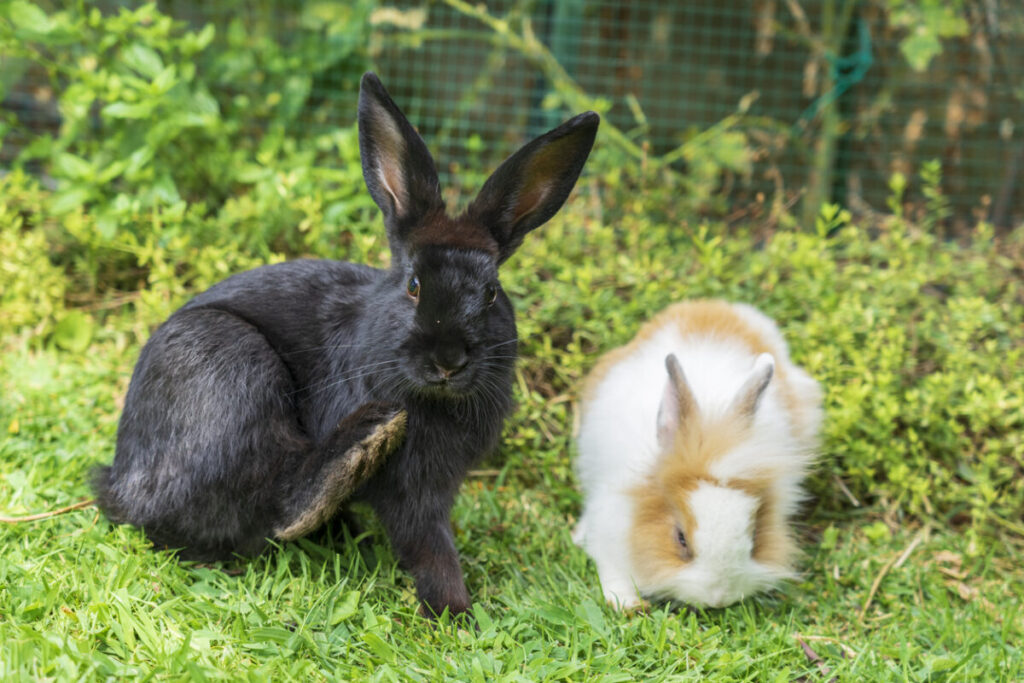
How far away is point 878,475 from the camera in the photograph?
13.3ft

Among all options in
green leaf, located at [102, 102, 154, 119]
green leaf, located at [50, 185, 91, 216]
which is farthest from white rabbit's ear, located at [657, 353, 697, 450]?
green leaf, located at [50, 185, 91, 216]

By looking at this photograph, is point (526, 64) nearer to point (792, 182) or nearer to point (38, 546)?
point (792, 182)

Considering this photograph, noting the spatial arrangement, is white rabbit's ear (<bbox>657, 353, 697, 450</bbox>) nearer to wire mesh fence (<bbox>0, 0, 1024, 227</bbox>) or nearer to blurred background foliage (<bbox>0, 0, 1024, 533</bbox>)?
blurred background foliage (<bbox>0, 0, 1024, 533</bbox>)

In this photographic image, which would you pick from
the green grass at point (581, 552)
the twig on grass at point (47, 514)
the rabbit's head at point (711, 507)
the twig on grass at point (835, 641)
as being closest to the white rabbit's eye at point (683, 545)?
the rabbit's head at point (711, 507)

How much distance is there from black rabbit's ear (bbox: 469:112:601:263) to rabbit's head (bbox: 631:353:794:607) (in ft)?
2.54

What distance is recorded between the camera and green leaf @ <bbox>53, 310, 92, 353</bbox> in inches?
168

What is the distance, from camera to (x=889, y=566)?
137 inches

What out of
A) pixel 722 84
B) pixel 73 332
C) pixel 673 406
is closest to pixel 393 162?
pixel 673 406

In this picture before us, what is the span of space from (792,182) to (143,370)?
463cm

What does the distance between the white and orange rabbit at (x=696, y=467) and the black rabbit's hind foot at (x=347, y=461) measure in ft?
3.33

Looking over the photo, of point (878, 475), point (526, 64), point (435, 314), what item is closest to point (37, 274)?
point (435, 314)

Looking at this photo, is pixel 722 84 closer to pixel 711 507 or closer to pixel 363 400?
pixel 711 507

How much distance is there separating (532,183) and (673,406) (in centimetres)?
99

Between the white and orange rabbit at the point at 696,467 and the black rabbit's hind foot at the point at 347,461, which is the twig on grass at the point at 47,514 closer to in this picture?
the black rabbit's hind foot at the point at 347,461
